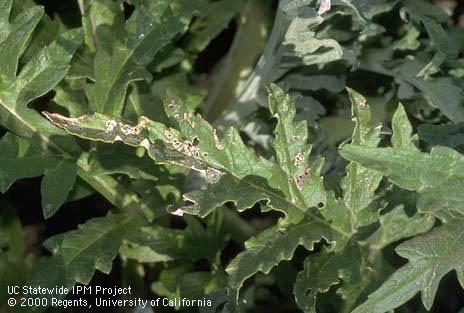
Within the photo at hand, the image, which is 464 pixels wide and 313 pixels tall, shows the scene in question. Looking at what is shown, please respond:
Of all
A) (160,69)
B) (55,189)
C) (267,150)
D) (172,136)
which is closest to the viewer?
(172,136)

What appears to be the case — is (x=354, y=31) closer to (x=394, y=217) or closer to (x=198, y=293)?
(x=394, y=217)

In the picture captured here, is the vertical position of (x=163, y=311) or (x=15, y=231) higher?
(x=15, y=231)

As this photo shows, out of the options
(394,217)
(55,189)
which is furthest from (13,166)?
(394,217)

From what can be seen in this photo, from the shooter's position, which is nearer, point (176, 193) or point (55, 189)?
point (55, 189)

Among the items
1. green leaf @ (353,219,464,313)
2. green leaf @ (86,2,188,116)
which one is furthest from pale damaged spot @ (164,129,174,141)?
green leaf @ (353,219,464,313)

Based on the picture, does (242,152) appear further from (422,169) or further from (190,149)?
(422,169)

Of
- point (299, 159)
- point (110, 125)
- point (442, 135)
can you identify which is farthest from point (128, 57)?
point (442, 135)

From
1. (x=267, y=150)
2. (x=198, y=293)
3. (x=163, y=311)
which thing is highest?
(x=267, y=150)

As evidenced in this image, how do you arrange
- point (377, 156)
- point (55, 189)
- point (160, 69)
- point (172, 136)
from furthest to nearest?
1. point (160, 69)
2. point (55, 189)
3. point (172, 136)
4. point (377, 156)
